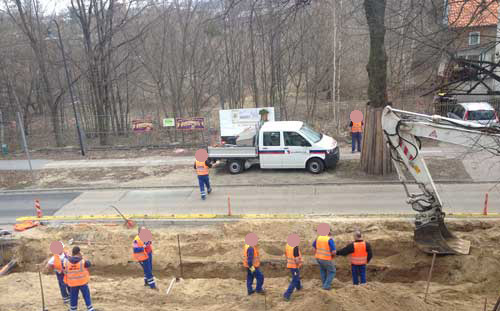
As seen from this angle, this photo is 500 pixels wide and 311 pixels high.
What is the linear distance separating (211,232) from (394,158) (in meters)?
5.49

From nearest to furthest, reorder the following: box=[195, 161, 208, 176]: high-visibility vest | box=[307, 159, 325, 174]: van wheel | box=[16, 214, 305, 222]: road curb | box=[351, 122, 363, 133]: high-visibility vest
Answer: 1. box=[16, 214, 305, 222]: road curb
2. box=[195, 161, 208, 176]: high-visibility vest
3. box=[307, 159, 325, 174]: van wheel
4. box=[351, 122, 363, 133]: high-visibility vest

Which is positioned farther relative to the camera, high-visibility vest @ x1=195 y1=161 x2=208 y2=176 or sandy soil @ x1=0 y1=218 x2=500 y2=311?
high-visibility vest @ x1=195 y1=161 x2=208 y2=176

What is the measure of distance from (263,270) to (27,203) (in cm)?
1095

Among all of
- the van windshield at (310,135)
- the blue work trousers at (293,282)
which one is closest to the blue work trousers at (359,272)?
the blue work trousers at (293,282)

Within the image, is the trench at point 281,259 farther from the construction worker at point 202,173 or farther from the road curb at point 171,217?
the construction worker at point 202,173

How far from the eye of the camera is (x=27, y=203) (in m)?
16.2

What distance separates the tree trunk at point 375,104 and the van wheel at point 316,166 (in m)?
1.65

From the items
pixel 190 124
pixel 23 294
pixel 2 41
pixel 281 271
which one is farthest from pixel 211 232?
pixel 2 41

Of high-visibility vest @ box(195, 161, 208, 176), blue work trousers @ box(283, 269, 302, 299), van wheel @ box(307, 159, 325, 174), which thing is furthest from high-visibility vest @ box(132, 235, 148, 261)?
van wheel @ box(307, 159, 325, 174)

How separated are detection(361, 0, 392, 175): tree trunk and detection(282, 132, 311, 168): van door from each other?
2310 millimetres

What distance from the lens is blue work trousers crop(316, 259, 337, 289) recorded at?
835cm

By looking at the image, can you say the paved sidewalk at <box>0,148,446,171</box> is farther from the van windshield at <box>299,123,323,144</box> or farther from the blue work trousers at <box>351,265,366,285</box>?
the blue work trousers at <box>351,265,366,285</box>

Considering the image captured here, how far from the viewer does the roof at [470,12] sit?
24.2ft

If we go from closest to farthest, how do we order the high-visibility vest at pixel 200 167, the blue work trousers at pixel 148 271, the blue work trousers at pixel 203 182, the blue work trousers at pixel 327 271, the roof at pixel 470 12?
the roof at pixel 470 12, the blue work trousers at pixel 327 271, the blue work trousers at pixel 148 271, the high-visibility vest at pixel 200 167, the blue work trousers at pixel 203 182
